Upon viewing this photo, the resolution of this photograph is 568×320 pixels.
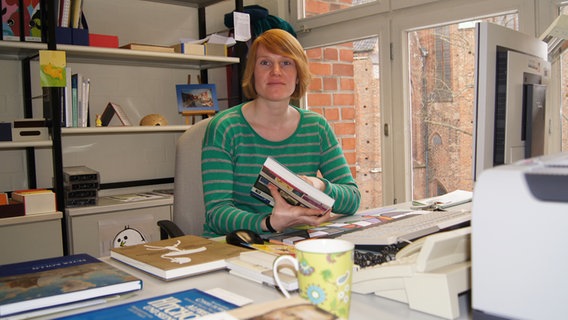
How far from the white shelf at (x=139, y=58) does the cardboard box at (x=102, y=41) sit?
5cm

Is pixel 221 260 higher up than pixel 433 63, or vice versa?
pixel 433 63

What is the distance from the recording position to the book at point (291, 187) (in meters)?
1.21

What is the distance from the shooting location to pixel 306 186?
126cm

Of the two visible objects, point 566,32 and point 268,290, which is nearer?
point 268,290

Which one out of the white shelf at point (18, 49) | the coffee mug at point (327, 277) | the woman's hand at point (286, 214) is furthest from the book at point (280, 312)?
the white shelf at point (18, 49)

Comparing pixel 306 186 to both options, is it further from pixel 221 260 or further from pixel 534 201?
pixel 534 201

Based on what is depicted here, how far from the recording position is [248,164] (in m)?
1.70

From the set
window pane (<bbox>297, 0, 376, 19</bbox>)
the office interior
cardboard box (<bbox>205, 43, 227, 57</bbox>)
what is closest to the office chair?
the office interior

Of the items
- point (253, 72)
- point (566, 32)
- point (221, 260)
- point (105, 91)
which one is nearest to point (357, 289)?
point (221, 260)

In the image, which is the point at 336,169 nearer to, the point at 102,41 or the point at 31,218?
the point at 31,218

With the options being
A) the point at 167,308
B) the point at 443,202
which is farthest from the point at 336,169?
the point at 167,308

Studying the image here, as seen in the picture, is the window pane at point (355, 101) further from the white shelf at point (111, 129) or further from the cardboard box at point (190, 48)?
the white shelf at point (111, 129)

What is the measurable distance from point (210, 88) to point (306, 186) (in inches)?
80.3

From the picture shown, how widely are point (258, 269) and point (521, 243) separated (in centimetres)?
50
